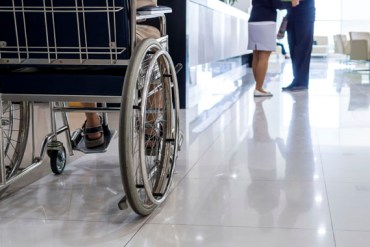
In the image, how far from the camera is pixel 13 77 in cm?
150

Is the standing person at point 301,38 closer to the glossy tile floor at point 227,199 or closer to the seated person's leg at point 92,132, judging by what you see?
the glossy tile floor at point 227,199

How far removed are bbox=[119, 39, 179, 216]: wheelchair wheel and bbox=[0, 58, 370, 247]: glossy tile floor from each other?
8 cm

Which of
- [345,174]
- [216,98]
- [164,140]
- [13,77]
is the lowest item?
[216,98]

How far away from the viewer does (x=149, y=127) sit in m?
1.66

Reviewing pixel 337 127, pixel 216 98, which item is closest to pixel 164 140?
pixel 337 127

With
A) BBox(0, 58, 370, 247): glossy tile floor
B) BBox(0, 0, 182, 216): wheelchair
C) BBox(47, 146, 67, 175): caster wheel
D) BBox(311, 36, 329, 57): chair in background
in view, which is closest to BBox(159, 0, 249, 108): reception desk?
BBox(0, 58, 370, 247): glossy tile floor

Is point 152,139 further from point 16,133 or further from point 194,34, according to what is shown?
point 194,34

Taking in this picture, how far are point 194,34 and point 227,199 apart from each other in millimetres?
2590

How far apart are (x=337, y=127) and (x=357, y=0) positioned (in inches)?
530

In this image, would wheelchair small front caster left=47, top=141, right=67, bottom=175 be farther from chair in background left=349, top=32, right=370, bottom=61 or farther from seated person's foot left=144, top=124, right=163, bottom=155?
chair in background left=349, top=32, right=370, bottom=61

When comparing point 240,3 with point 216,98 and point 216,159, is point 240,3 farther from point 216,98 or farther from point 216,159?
point 216,159

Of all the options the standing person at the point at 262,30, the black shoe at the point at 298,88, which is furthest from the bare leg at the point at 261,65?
the black shoe at the point at 298,88

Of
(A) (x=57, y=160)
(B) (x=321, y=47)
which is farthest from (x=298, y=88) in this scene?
(B) (x=321, y=47)

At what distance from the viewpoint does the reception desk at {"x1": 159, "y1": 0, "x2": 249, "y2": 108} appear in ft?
12.2
